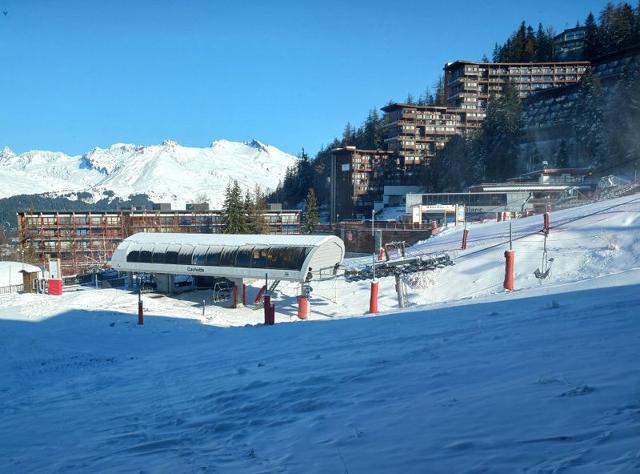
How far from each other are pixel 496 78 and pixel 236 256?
86858 mm

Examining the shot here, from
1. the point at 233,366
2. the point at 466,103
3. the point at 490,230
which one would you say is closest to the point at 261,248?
the point at 490,230

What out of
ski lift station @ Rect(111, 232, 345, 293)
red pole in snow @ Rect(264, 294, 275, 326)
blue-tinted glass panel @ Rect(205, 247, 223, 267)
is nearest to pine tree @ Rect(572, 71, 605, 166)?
ski lift station @ Rect(111, 232, 345, 293)

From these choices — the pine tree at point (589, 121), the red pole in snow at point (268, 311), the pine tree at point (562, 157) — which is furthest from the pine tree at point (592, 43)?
the red pole in snow at point (268, 311)

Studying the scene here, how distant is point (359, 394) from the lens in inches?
260

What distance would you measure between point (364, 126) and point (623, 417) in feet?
430

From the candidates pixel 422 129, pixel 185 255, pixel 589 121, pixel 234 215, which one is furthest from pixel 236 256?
pixel 422 129

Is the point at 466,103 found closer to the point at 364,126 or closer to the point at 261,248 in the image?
the point at 364,126

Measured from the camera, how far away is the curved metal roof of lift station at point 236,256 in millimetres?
26672

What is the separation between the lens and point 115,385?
945 cm

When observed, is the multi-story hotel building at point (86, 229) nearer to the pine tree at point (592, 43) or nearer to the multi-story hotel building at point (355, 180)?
the multi-story hotel building at point (355, 180)

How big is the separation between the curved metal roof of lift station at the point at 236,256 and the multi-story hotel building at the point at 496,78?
81.5 m

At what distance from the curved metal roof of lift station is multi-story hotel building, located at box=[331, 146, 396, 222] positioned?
2668 inches

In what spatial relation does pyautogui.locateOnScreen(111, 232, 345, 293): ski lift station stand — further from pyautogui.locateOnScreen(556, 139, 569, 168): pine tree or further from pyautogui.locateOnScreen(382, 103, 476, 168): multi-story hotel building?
pyautogui.locateOnScreen(382, 103, 476, 168): multi-story hotel building

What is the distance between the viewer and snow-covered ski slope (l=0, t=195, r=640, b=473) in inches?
177
